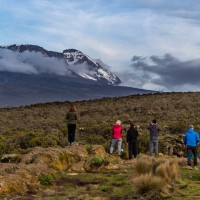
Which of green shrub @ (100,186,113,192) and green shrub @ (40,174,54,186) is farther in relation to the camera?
green shrub @ (40,174,54,186)

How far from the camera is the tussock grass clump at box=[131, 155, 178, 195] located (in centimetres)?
1191

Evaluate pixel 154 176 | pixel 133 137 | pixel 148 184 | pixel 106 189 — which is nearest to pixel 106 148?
pixel 133 137

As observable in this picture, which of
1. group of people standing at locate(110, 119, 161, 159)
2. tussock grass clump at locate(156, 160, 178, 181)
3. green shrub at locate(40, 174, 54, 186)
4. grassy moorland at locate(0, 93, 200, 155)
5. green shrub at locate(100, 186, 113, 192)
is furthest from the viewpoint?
grassy moorland at locate(0, 93, 200, 155)

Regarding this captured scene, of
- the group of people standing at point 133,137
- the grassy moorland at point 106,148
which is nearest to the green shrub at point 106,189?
the grassy moorland at point 106,148

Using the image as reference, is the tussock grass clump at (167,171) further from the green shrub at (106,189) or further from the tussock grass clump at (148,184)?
the green shrub at (106,189)

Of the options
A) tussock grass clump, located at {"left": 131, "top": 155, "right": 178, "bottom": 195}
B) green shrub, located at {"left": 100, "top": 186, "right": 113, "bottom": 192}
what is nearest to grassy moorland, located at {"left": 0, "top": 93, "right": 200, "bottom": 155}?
green shrub, located at {"left": 100, "top": 186, "right": 113, "bottom": 192}

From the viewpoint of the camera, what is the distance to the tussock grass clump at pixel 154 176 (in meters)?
11.9

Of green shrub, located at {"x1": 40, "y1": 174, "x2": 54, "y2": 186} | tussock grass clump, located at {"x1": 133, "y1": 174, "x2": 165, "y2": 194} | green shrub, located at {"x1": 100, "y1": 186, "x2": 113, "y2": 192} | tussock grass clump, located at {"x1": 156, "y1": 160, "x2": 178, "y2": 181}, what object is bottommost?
green shrub, located at {"x1": 100, "y1": 186, "x2": 113, "y2": 192}

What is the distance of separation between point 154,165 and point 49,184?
325 centimetres

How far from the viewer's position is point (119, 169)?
17406 mm

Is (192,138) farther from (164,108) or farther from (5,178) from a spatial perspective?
(164,108)

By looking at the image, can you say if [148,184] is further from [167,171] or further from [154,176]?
[167,171]

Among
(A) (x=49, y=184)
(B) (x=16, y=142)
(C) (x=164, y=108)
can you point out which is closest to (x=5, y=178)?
(A) (x=49, y=184)

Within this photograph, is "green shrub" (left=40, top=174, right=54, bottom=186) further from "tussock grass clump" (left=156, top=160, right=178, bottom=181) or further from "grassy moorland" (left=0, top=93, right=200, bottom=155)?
"grassy moorland" (left=0, top=93, right=200, bottom=155)
